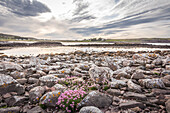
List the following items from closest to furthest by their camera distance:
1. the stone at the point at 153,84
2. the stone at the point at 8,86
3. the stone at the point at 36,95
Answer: the stone at the point at 36,95 < the stone at the point at 8,86 < the stone at the point at 153,84

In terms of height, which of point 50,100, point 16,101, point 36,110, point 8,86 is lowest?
point 36,110

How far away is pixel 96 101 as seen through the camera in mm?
3576

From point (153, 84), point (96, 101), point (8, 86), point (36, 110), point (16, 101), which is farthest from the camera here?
point (153, 84)

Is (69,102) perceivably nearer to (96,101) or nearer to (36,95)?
(96,101)

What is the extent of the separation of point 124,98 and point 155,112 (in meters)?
1.06

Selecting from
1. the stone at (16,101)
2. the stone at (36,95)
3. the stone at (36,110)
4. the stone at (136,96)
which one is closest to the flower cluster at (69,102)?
the stone at (36,110)

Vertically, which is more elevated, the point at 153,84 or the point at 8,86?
the point at 8,86

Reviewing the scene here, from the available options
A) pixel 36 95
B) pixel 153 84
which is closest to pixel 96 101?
pixel 36 95

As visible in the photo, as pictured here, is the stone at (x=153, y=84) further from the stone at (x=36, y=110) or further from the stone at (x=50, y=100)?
the stone at (x=36, y=110)

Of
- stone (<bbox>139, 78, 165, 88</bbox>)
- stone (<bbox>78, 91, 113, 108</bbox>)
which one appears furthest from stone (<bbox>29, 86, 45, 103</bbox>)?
stone (<bbox>139, 78, 165, 88</bbox>)

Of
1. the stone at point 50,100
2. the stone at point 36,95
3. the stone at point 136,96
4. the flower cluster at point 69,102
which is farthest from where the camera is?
the stone at point 36,95

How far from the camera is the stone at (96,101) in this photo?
3.46 metres

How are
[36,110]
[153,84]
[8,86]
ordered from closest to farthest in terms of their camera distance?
[36,110]
[8,86]
[153,84]

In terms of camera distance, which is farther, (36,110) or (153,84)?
(153,84)
